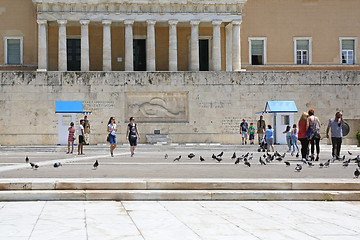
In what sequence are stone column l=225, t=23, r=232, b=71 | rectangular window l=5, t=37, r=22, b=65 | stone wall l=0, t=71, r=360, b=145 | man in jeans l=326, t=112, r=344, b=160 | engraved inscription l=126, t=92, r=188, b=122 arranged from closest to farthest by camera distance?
man in jeans l=326, t=112, r=344, b=160, stone wall l=0, t=71, r=360, b=145, engraved inscription l=126, t=92, r=188, b=122, stone column l=225, t=23, r=232, b=71, rectangular window l=5, t=37, r=22, b=65

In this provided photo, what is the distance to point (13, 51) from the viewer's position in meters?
42.1

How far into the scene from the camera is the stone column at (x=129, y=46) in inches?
1533

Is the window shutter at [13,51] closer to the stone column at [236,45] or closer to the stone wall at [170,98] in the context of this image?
the stone wall at [170,98]

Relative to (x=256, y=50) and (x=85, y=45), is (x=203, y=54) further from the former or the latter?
(x=85, y=45)

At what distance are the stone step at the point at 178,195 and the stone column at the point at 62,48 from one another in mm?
29902

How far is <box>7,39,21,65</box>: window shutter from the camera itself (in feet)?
138

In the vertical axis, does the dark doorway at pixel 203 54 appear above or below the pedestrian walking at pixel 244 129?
above

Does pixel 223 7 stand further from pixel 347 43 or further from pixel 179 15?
pixel 347 43

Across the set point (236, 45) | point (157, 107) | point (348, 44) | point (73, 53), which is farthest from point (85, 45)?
point (348, 44)

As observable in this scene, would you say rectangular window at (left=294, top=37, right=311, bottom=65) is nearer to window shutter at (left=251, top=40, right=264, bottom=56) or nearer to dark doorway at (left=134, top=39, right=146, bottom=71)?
window shutter at (left=251, top=40, right=264, bottom=56)

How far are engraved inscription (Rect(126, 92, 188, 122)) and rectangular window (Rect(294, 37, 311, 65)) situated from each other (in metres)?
15.5

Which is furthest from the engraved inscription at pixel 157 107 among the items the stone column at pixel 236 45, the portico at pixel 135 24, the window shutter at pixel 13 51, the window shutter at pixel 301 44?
the window shutter at pixel 301 44
